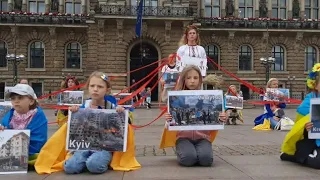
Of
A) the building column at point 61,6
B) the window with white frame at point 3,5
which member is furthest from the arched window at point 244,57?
the window with white frame at point 3,5

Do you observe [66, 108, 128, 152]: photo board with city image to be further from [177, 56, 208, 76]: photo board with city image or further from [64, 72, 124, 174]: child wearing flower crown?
[177, 56, 208, 76]: photo board with city image

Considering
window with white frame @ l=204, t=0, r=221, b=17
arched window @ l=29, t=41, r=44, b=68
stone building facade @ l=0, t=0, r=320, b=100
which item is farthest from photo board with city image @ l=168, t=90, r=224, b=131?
window with white frame @ l=204, t=0, r=221, b=17

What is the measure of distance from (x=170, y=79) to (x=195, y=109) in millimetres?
2045

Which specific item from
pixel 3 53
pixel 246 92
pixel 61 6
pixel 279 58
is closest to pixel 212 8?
pixel 279 58

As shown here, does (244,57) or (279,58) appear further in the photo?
(279,58)

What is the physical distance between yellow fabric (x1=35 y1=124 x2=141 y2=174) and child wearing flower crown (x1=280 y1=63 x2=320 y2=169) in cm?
233

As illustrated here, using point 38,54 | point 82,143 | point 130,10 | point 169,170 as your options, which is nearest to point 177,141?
point 169,170

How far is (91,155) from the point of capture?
549 cm

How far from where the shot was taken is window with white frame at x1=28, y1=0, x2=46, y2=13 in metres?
35.8

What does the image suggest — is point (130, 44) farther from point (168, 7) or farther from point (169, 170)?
point (169, 170)

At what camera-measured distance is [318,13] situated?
1534 inches

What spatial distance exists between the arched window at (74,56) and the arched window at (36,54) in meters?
2.28

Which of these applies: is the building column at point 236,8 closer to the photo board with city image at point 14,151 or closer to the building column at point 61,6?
the building column at point 61,6

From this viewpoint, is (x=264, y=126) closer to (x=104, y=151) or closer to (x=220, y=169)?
(x=220, y=169)
